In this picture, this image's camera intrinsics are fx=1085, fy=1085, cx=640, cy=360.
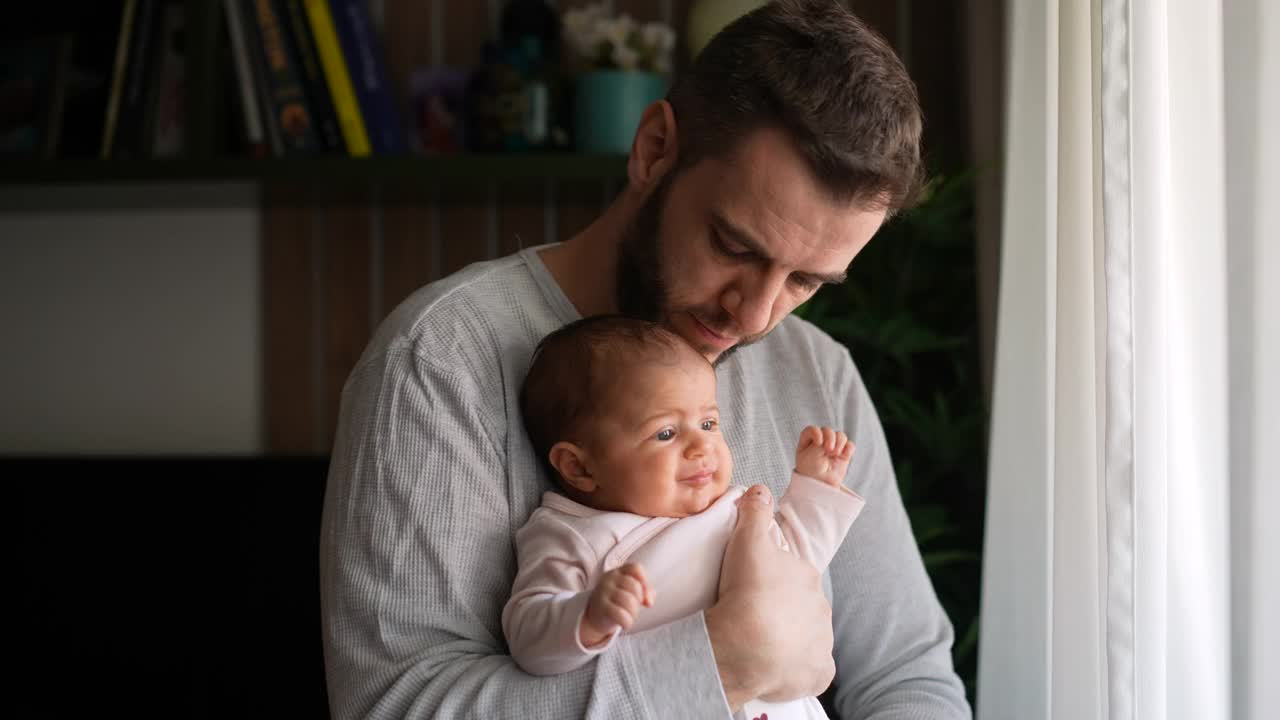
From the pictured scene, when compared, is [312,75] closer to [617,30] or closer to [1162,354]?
[617,30]

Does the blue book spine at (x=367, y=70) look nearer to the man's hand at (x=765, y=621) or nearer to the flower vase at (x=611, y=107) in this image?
the flower vase at (x=611, y=107)

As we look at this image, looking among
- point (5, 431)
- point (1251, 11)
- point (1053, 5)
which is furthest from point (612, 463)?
point (5, 431)

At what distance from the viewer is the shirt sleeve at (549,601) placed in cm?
103

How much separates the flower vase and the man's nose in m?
1.24

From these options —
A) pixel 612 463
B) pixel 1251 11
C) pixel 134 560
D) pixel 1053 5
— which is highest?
pixel 1053 5

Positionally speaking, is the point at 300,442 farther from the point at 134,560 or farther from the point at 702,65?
the point at 702,65

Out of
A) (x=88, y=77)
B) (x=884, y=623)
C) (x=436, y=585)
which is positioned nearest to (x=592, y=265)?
(x=436, y=585)

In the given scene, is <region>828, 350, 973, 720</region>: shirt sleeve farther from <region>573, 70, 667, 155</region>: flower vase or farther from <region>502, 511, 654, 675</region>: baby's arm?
<region>573, 70, 667, 155</region>: flower vase

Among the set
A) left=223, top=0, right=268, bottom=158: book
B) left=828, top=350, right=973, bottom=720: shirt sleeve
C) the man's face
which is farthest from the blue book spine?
left=828, top=350, right=973, bottom=720: shirt sleeve

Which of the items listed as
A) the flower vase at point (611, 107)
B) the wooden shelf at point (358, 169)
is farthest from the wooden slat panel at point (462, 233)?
the flower vase at point (611, 107)

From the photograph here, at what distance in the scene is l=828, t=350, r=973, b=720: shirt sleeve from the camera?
1.38m

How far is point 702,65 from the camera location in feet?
4.33

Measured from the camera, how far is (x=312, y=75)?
246 centimetres

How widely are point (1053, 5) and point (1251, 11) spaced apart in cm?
50
